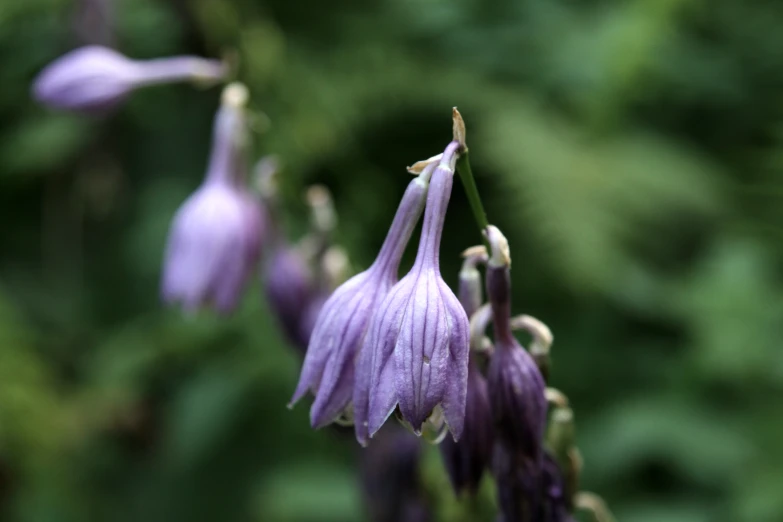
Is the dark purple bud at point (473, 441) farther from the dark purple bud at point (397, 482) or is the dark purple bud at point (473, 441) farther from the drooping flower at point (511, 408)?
the dark purple bud at point (397, 482)

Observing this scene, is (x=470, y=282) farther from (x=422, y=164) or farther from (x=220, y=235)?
(x=220, y=235)

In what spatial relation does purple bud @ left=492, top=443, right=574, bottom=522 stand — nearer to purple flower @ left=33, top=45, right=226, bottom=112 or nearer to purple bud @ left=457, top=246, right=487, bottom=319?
purple bud @ left=457, top=246, right=487, bottom=319

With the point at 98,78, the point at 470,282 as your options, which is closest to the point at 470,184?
the point at 470,282

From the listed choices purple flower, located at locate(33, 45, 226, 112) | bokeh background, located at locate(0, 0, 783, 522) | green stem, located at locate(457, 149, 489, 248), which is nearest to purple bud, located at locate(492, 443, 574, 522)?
green stem, located at locate(457, 149, 489, 248)

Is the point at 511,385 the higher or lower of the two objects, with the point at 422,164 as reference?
lower

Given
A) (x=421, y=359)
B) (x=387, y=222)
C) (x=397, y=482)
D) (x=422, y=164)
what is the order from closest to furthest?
1. (x=421, y=359)
2. (x=422, y=164)
3. (x=397, y=482)
4. (x=387, y=222)

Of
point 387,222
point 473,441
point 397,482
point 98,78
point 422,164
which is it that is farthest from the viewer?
point 387,222
